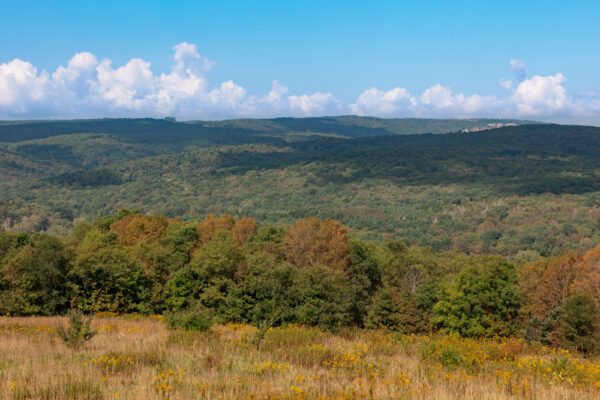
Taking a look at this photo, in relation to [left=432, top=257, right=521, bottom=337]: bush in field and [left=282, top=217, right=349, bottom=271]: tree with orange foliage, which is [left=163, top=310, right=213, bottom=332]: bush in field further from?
[left=282, top=217, right=349, bottom=271]: tree with orange foliage

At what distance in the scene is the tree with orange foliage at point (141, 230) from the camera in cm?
6253

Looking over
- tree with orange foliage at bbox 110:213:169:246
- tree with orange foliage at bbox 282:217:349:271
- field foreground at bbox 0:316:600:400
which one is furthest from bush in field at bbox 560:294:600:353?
tree with orange foliage at bbox 110:213:169:246

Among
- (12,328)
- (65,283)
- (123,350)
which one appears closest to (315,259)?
(65,283)

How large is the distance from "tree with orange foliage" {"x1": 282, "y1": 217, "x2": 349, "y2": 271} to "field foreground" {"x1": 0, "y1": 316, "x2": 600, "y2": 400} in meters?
37.2

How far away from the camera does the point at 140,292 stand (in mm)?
36719

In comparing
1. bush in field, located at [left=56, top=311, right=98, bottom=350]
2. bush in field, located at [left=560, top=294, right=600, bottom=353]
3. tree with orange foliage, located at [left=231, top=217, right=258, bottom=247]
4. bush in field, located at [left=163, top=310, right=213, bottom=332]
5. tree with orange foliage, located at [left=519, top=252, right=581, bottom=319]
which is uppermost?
bush in field, located at [left=56, top=311, right=98, bottom=350]

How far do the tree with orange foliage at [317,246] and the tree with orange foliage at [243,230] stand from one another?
1400 cm

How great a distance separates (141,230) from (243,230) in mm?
15937

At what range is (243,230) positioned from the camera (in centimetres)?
7306

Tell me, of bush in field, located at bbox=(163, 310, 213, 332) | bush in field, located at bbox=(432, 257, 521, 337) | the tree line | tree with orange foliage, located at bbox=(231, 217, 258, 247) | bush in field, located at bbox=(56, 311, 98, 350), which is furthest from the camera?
tree with orange foliage, located at bbox=(231, 217, 258, 247)

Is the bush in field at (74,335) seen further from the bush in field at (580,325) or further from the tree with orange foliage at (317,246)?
the tree with orange foliage at (317,246)

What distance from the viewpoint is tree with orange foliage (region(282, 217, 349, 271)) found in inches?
2099

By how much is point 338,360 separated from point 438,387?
3430mm

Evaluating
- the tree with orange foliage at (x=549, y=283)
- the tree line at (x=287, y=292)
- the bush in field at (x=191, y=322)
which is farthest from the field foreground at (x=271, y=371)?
the tree with orange foliage at (x=549, y=283)
